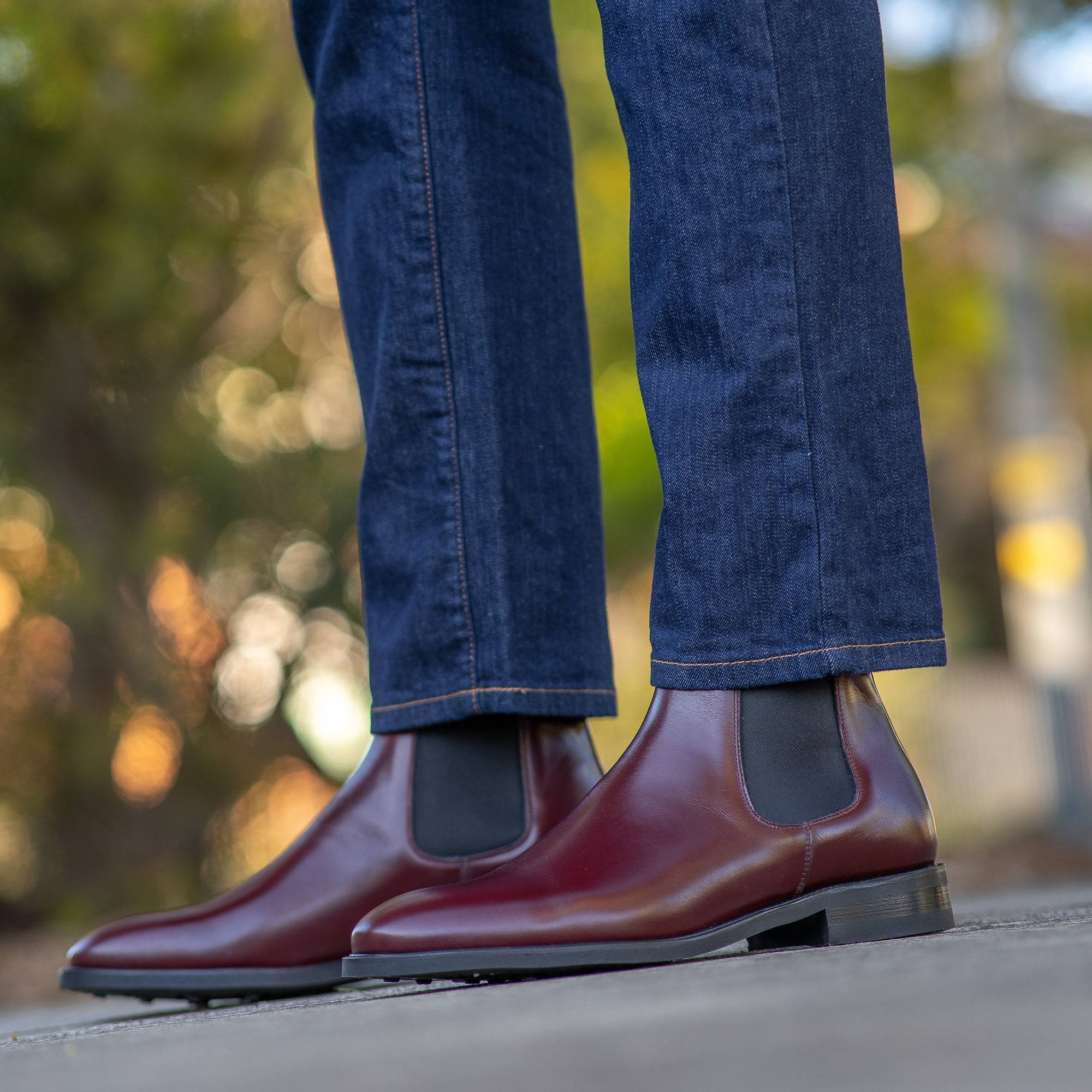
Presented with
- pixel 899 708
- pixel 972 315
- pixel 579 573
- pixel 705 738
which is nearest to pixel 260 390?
pixel 972 315

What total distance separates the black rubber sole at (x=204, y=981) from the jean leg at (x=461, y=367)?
0.48 feet

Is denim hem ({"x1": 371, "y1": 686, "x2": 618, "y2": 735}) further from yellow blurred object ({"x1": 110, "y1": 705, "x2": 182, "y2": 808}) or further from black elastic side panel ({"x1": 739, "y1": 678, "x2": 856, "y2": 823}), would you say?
yellow blurred object ({"x1": 110, "y1": 705, "x2": 182, "y2": 808})

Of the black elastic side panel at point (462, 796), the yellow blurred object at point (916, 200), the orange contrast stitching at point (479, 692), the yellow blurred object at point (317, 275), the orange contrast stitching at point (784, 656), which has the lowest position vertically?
the black elastic side panel at point (462, 796)

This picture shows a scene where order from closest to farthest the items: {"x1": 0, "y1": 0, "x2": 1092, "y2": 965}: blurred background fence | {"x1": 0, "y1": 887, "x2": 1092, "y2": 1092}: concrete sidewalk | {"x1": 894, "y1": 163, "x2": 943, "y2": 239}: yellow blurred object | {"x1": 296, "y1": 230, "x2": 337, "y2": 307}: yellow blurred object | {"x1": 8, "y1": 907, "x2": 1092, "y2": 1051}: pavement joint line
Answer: {"x1": 0, "y1": 887, "x2": 1092, "y2": 1092}: concrete sidewalk, {"x1": 8, "y1": 907, "x2": 1092, "y2": 1051}: pavement joint line, {"x1": 0, "y1": 0, "x2": 1092, "y2": 965}: blurred background fence, {"x1": 296, "y1": 230, "x2": 337, "y2": 307}: yellow blurred object, {"x1": 894, "y1": 163, "x2": 943, "y2": 239}: yellow blurred object

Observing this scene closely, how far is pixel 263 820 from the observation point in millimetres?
2664

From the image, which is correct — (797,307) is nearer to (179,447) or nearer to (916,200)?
(179,447)

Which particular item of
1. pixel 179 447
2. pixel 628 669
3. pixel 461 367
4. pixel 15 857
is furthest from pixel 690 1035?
pixel 628 669

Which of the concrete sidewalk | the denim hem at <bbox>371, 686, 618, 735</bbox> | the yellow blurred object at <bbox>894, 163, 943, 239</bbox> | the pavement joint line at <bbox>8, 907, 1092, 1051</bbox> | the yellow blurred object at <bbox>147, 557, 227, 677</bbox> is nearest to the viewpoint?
the concrete sidewalk

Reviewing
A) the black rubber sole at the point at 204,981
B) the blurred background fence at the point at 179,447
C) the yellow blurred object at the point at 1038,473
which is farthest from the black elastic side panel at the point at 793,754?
the yellow blurred object at the point at 1038,473

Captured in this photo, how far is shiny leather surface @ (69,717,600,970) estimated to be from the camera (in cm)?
74

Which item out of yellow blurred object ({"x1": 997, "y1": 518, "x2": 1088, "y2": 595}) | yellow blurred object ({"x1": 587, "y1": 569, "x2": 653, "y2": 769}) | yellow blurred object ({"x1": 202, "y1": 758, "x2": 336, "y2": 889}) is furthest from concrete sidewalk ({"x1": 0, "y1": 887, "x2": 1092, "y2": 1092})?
yellow blurred object ({"x1": 997, "y1": 518, "x2": 1088, "y2": 595})

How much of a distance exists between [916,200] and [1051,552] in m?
1.10

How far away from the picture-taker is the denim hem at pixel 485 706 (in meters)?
0.73

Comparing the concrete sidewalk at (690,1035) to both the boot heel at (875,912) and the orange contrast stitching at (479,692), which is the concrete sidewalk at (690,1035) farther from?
the orange contrast stitching at (479,692)
